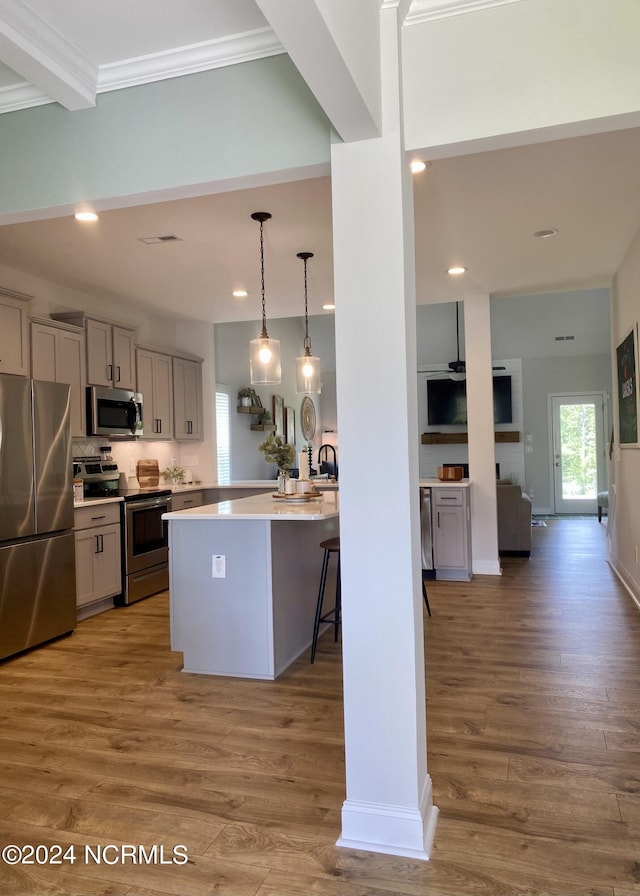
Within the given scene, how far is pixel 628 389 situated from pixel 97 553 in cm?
422

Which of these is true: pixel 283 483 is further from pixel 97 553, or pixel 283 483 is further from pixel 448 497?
pixel 448 497

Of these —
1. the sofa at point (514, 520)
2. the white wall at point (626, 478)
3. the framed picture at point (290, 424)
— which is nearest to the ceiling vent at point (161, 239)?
the white wall at point (626, 478)

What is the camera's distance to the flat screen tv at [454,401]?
11.0m

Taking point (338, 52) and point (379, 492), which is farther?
point (379, 492)

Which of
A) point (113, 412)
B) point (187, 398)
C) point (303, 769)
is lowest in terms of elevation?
point (303, 769)

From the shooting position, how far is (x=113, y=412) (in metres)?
5.57

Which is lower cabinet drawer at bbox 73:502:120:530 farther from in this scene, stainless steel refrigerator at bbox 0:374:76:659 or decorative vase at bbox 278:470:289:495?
decorative vase at bbox 278:470:289:495

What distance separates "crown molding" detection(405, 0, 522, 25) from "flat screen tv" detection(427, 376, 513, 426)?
906 centimetres

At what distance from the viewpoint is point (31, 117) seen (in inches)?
101

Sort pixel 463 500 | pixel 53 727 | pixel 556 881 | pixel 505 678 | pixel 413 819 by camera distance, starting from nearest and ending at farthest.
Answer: pixel 556 881 → pixel 413 819 → pixel 53 727 → pixel 505 678 → pixel 463 500

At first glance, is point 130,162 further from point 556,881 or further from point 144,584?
point 144,584

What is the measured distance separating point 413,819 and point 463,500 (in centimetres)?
403

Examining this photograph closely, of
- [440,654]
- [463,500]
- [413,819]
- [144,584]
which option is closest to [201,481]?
[144,584]

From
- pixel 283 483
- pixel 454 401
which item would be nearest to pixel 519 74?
pixel 283 483
